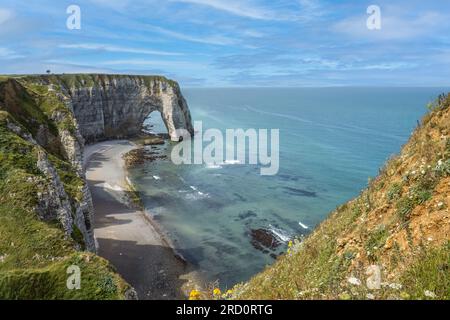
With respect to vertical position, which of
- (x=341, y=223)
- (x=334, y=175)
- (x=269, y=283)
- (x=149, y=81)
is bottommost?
(x=334, y=175)

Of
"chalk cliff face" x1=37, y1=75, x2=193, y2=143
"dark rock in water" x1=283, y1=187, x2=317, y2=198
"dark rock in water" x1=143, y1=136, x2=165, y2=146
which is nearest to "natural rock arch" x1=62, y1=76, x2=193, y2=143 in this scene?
"chalk cliff face" x1=37, y1=75, x2=193, y2=143

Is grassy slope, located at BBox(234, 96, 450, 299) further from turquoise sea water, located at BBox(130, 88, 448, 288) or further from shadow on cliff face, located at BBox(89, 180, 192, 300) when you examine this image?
turquoise sea water, located at BBox(130, 88, 448, 288)

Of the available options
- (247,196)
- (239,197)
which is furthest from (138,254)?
(247,196)

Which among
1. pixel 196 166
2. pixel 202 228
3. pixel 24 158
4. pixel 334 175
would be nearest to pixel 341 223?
pixel 24 158

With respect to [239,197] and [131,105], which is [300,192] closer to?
[239,197]
